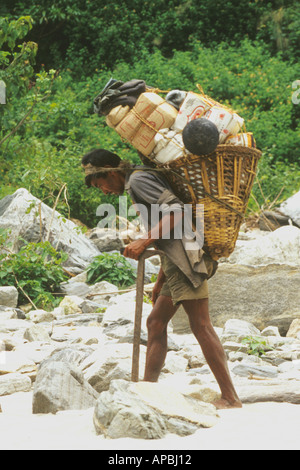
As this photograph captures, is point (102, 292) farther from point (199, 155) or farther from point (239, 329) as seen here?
point (199, 155)

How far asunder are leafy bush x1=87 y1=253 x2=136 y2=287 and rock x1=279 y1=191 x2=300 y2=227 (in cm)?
358

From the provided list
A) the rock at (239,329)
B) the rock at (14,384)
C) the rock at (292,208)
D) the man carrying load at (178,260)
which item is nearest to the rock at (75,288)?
the rock at (239,329)

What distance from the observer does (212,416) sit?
11.3 ft

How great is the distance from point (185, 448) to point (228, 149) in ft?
5.18

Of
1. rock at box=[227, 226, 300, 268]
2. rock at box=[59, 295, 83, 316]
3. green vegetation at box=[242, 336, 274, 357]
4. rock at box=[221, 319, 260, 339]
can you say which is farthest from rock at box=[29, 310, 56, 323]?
rock at box=[227, 226, 300, 268]

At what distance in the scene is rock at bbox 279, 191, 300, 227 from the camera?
11430 millimetres

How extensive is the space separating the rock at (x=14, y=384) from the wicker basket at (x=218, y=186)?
1464 mm

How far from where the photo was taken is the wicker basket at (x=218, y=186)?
3.77 metres

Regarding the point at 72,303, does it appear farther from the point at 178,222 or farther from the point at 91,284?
the point at 178,222

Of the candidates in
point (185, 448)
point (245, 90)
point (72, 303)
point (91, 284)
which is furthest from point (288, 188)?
point (185, 448)

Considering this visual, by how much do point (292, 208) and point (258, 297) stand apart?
5095 mm

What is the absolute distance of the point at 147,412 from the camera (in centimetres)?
316

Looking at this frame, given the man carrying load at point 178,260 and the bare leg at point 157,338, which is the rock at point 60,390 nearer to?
the bare leg at point 157,338

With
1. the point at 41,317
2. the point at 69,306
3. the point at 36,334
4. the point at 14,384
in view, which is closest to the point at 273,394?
the point at 14,384
